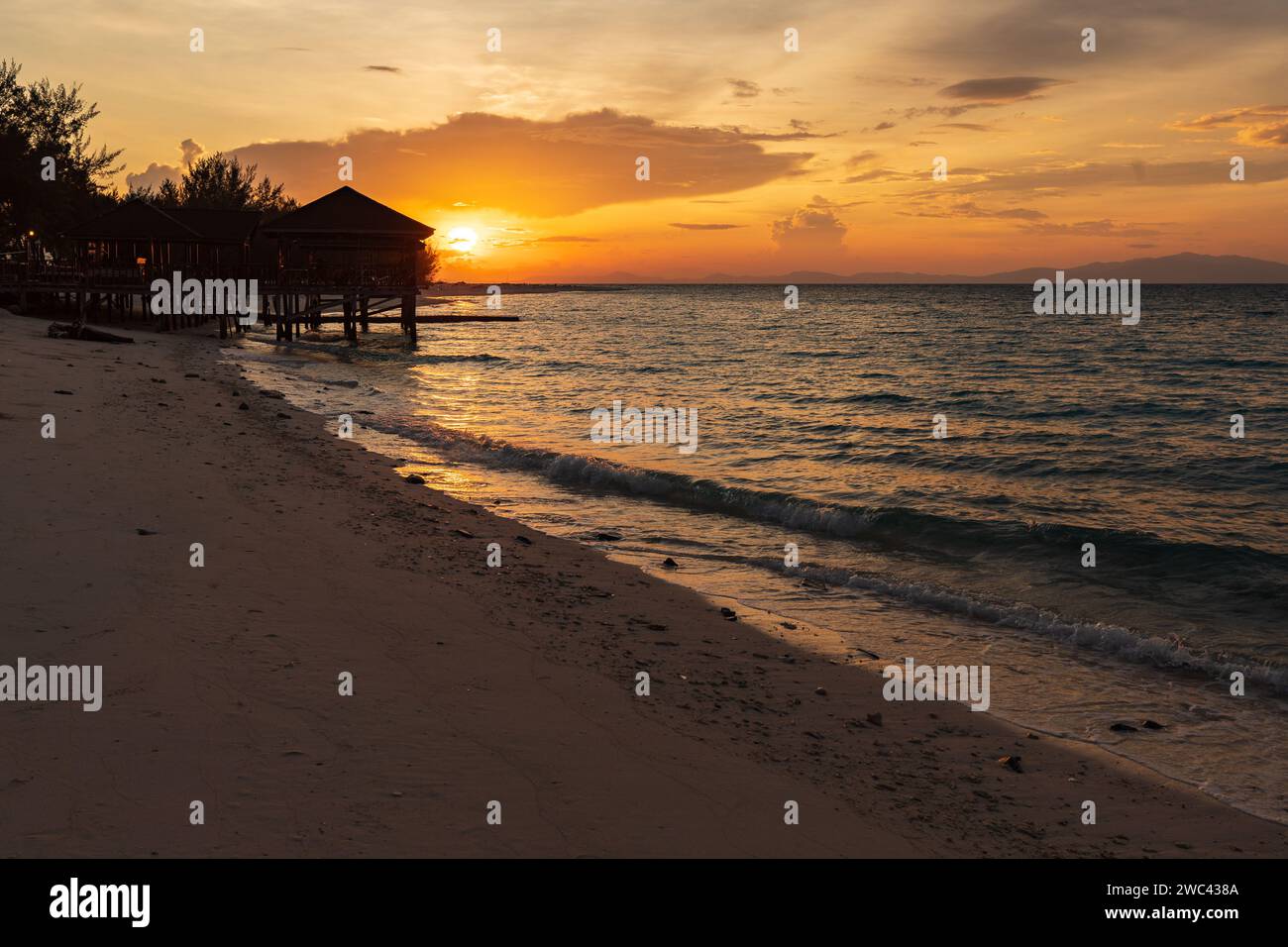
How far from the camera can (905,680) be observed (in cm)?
798

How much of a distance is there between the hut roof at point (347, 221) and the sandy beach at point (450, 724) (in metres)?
37.3

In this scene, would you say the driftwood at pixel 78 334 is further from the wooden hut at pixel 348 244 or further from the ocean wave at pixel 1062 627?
the ocean wave at pixel 1062 627

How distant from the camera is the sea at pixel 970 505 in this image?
8.32m

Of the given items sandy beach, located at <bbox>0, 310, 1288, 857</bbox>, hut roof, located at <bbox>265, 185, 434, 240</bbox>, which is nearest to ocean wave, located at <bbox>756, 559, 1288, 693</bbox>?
sandy beach, located at <bbox>0, 310, 1288, 857</bbox>

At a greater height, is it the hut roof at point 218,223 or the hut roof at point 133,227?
the hut roof at point 218,223

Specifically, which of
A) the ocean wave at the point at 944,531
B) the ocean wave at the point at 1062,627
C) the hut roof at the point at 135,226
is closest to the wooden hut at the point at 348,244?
the hut roof at the point at 135,226

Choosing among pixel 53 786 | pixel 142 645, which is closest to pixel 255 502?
pixel 142 645

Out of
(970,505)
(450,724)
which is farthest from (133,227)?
(450,724)

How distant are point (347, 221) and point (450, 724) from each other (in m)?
44.8

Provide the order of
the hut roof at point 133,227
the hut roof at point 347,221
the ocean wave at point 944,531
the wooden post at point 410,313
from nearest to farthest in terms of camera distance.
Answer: the ocean wave at point 944,531, the hut roof at point 133,227, the hut roof at point 347,221, the wooden post at point 410,313
